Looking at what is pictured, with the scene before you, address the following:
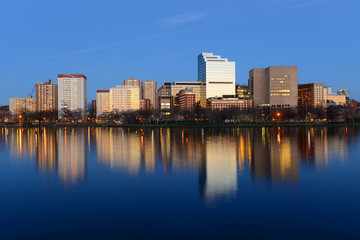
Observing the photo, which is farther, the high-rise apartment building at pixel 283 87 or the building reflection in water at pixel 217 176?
the high-rise apartment building at pixel 283 87

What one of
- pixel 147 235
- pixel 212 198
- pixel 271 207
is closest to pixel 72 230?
pixel 147 235

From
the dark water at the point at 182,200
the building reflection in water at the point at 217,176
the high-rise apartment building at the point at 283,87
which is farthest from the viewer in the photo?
the high-rise apartment building at the point at 283,87

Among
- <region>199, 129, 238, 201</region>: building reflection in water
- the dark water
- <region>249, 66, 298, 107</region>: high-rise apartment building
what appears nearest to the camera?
the dark water

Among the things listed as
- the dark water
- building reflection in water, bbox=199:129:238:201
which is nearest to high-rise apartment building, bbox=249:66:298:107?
building reflection in water, bbox=199:129:238:201

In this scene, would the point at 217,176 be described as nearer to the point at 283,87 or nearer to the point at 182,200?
the point at 182,200

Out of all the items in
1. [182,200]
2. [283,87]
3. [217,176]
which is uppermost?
[283,87]

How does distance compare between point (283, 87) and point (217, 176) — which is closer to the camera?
point (217, 176)

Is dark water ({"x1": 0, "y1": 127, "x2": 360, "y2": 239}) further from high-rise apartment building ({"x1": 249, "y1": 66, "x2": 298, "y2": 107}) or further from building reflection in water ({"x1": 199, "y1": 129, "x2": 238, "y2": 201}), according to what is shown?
Result: high-rise apartment building ({"x1": 249, "y1": 66, "x2": 298, "y2": 107})

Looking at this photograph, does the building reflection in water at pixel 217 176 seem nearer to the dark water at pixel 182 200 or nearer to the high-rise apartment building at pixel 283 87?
the dark water at pixel 182 200

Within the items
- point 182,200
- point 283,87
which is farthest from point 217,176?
point 283,87

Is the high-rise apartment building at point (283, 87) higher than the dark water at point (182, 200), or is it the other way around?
the high-rise apartment building at point (283, 87)

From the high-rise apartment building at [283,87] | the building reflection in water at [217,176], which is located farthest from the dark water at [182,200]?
the high-rise apartment building at [283,87]

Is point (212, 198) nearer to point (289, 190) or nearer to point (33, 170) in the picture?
point (289, 190)

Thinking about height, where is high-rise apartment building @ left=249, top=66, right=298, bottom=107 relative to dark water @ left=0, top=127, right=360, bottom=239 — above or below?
above
